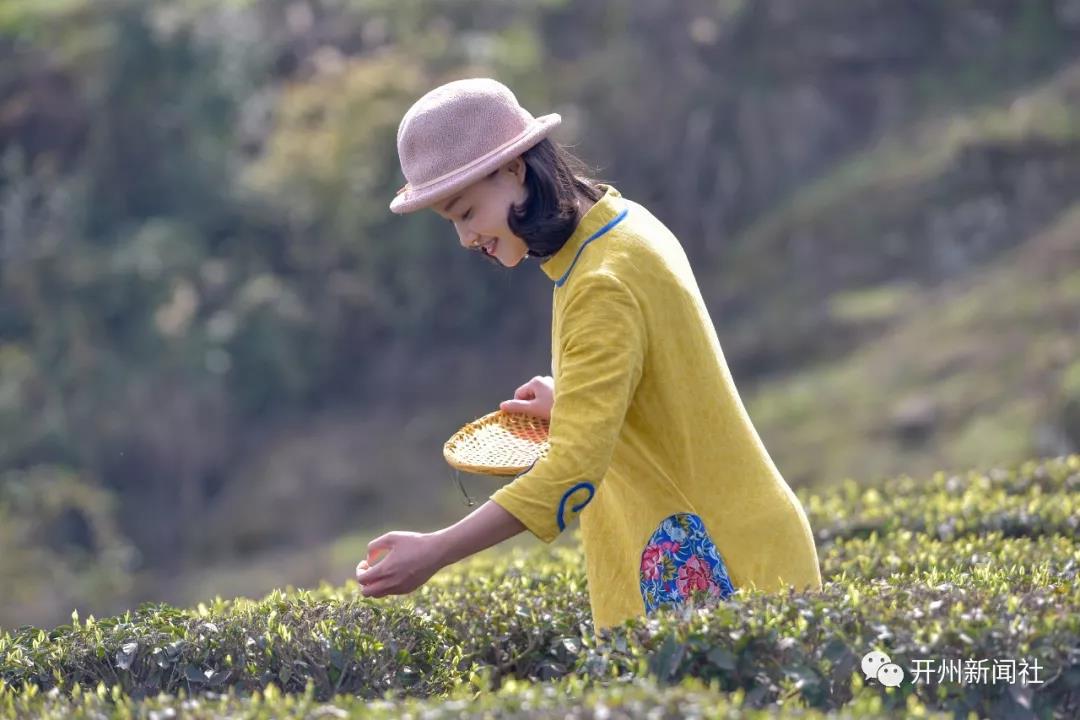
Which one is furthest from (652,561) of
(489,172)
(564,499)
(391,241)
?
(391,241)

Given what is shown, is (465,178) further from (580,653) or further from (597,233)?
(580,653)

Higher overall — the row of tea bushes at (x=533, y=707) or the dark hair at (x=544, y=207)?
the dark hair at (x=544, y=207)

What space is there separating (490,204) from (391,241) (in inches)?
410

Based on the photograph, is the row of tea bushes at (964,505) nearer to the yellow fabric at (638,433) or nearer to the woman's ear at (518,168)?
the yellow fabric at (638,433)

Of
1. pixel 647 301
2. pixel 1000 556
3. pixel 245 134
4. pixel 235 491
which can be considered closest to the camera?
pixel 647 301

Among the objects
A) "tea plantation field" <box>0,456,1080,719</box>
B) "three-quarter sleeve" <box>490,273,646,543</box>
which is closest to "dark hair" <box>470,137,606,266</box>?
"three-quarter sleeve" <box>490,273,646,543</box>

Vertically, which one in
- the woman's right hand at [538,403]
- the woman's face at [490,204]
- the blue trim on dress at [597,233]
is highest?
the woman's face at [490,204]

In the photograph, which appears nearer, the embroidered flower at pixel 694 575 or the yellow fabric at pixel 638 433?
the yellow fabric at pixel 638 433

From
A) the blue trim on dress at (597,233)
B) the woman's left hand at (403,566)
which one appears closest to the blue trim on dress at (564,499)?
the woman's left hand at (403,566)

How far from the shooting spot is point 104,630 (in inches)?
156

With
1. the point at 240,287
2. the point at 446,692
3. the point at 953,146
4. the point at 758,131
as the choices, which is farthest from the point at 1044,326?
the point at 446,692

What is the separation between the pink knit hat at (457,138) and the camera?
3.45 meters

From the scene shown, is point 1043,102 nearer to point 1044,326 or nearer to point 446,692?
point 1044,326

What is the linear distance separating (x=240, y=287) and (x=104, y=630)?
10096 mm
